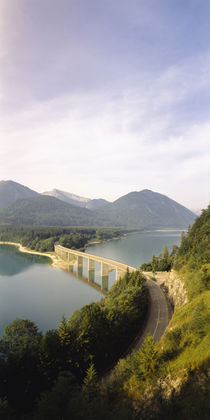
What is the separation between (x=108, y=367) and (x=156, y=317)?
12394 millimetres

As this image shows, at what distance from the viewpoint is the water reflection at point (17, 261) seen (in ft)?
252

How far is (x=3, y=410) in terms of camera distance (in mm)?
12195

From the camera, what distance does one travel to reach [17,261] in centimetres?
9362

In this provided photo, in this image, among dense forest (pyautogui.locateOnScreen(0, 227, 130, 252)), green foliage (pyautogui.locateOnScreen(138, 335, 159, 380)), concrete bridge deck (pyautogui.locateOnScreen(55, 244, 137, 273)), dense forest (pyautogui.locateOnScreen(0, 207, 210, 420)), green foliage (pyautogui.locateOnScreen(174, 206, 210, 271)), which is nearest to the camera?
dense forest (pyautogui.locateOnScreen(0, 207, 210, 420))

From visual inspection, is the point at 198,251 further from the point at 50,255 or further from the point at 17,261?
the point at 50,255

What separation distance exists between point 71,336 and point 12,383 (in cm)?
608

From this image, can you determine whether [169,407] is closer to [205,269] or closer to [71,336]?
[71,336]

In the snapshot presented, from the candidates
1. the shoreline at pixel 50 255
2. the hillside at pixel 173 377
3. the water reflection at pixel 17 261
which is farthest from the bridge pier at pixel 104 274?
the hillside at pixel 173 377

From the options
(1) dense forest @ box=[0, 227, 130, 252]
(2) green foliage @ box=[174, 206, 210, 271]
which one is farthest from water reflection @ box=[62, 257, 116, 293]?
(1) dense forest @ box=[0, 227, 130, 252]

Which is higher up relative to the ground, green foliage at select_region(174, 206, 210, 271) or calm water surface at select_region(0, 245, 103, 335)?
green foliage at select_region(174, 206, 210, 271)

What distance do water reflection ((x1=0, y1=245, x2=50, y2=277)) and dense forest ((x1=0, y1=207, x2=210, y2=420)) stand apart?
178 feet

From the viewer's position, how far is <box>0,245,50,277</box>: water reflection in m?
76.8

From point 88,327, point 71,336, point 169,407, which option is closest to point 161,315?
point 88,327

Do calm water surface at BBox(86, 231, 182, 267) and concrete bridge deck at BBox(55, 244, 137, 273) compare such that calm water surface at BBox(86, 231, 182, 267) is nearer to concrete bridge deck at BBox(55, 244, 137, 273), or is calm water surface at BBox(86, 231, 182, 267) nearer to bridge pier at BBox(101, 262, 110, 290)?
bridge pier at BBox(101, 262, 110, 290)
